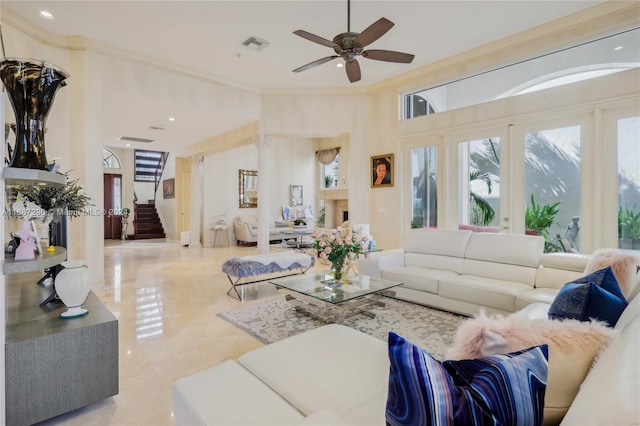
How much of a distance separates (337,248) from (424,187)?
300cm

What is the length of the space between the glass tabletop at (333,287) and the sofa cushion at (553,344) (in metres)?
1.92

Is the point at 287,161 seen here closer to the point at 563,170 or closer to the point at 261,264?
the point at 261,264

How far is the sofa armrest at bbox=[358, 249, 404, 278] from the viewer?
3934 millimetres

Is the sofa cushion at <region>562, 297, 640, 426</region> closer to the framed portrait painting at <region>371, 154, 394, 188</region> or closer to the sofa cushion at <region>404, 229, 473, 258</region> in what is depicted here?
the sofa cushion at <region>404, 229, 473, 258</region>

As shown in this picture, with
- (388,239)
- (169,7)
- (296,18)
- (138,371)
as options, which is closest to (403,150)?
(388,239)

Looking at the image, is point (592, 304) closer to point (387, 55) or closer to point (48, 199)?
point (387, 55)

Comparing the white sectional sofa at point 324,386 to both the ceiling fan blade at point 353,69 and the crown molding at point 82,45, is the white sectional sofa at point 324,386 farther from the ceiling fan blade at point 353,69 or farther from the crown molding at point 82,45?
the crown molding at point 82,45

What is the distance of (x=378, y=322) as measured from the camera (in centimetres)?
318

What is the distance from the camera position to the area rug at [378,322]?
281cm

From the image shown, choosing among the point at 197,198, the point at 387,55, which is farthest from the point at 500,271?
the point at 197,198

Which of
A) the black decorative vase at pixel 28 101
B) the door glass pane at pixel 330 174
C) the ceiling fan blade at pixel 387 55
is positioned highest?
the ceiling fan blade at pixel 387 55

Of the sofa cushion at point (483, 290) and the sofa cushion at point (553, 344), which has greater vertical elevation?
the sofa cushion at point (553, 344)

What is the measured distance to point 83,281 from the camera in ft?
6.44

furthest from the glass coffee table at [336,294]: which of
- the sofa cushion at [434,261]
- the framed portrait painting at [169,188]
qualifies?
the framed portrait painting at [169,188]
